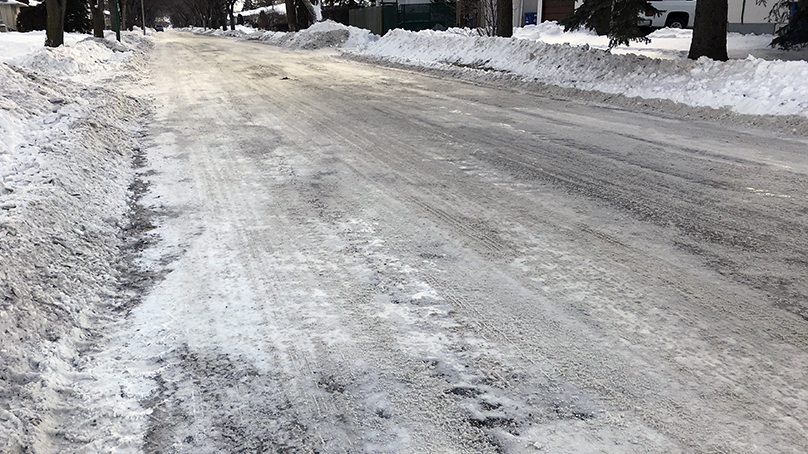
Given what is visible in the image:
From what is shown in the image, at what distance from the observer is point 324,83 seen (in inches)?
544

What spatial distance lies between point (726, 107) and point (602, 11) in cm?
632

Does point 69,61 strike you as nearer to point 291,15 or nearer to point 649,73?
point 649,73

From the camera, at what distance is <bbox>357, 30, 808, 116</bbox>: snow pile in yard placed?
8930 mm

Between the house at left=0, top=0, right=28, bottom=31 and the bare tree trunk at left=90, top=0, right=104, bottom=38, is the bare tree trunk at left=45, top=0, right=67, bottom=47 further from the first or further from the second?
the house at left=0, top=0, right=28, bottom=31

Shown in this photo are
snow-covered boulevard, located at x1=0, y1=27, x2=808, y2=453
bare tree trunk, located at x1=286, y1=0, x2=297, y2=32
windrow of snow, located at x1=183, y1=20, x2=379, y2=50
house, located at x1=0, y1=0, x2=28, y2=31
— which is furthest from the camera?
bare tree trunk, located at x1=286, y1=0, x2=297, y2=32

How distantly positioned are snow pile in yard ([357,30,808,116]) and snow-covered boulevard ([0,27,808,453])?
2461 mm

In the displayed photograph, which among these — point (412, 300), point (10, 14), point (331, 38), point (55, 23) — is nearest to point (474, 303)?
point (412, 300)

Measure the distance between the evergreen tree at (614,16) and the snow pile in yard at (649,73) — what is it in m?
0.77

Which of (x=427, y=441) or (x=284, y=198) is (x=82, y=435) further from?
(x=284, y=198)

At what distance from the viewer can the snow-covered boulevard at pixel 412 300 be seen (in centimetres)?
234

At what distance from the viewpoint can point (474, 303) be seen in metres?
3.27

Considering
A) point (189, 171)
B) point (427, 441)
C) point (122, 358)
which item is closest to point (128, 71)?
point (189, 171)

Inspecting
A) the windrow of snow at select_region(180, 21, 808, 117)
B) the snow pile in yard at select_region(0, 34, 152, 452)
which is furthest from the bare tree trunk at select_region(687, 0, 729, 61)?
the snow pile in yard at select_region(0, 34, 152, 452)

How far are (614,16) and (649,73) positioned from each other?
3.07m
